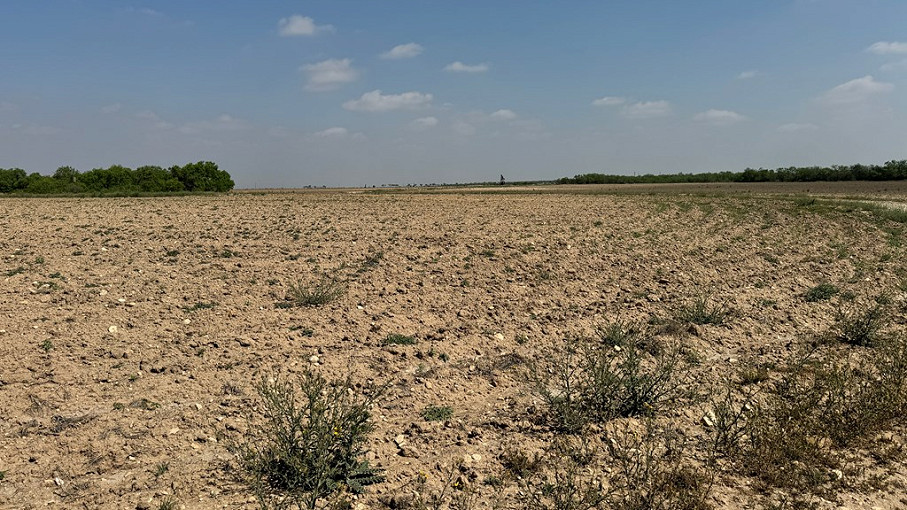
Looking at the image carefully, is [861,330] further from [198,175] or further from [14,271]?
[198,175]

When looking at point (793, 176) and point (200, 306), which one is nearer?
point (200, 306)

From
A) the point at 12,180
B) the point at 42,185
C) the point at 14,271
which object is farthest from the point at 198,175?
the point at 14,271

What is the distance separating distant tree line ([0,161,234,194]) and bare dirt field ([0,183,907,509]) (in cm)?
7245

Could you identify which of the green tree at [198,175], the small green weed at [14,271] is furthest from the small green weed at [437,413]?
the green tree at [198,175]

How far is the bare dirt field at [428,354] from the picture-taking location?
16.0ft

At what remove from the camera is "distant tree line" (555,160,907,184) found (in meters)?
80.4

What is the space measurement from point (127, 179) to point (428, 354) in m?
92.2

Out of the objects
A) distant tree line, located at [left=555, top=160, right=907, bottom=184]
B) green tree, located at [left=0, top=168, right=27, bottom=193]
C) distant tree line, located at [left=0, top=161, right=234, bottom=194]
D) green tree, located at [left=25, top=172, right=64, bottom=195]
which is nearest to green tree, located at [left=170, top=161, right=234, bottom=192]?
distant tree line, located at [left=0, top=161, right=234, bottom=194]

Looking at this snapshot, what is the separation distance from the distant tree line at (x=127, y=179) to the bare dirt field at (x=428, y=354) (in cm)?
7245

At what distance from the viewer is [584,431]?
5.75 meters

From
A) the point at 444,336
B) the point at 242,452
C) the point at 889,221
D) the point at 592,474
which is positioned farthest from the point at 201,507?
the point at 889,221

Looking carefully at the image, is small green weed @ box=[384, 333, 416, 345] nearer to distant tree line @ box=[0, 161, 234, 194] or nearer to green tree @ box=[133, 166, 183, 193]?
distant tree line @ box=[0, 161, 234, 194]

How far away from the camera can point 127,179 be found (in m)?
84.1

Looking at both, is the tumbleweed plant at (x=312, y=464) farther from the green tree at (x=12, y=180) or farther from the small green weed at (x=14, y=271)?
the green tree at (x=12, y=180)
